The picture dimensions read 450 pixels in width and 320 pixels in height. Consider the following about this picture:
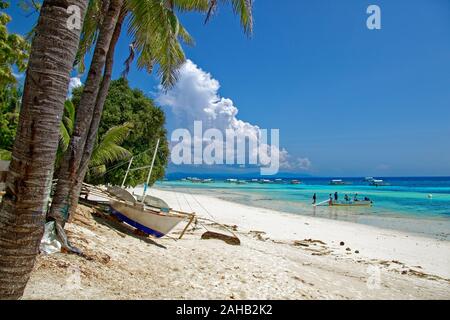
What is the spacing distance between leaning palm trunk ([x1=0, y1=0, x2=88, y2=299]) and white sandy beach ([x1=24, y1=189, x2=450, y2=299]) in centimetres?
165

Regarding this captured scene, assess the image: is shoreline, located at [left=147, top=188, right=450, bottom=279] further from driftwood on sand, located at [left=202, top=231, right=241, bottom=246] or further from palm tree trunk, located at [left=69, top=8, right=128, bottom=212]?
palm tree trunk, located at [left=69, top=8, right=128, bottom=212]

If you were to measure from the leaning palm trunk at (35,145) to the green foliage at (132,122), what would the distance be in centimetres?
1383

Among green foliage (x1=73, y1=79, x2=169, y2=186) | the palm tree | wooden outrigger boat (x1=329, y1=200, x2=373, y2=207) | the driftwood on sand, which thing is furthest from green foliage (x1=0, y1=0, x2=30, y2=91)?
wooden outrigger boat (x1=329, y1=200, x2=373, y2=207)

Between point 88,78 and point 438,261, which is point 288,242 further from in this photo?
point 88,78

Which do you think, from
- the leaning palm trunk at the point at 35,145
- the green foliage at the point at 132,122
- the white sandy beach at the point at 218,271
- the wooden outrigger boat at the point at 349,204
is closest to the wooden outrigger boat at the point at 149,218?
the white sandy beach at the point at 218,271

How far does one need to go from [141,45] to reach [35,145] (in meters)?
7.22

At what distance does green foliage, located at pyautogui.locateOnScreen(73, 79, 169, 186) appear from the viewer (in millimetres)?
16719

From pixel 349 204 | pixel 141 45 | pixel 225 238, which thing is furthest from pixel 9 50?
pixel 349 204

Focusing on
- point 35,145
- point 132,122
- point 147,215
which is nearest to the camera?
point 35,145

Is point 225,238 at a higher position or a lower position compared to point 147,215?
lower

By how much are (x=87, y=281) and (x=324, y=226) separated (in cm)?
1463

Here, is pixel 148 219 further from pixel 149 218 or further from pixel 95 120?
pixel 95 120

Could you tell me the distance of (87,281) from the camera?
14.7ft

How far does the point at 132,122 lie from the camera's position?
16.7m
